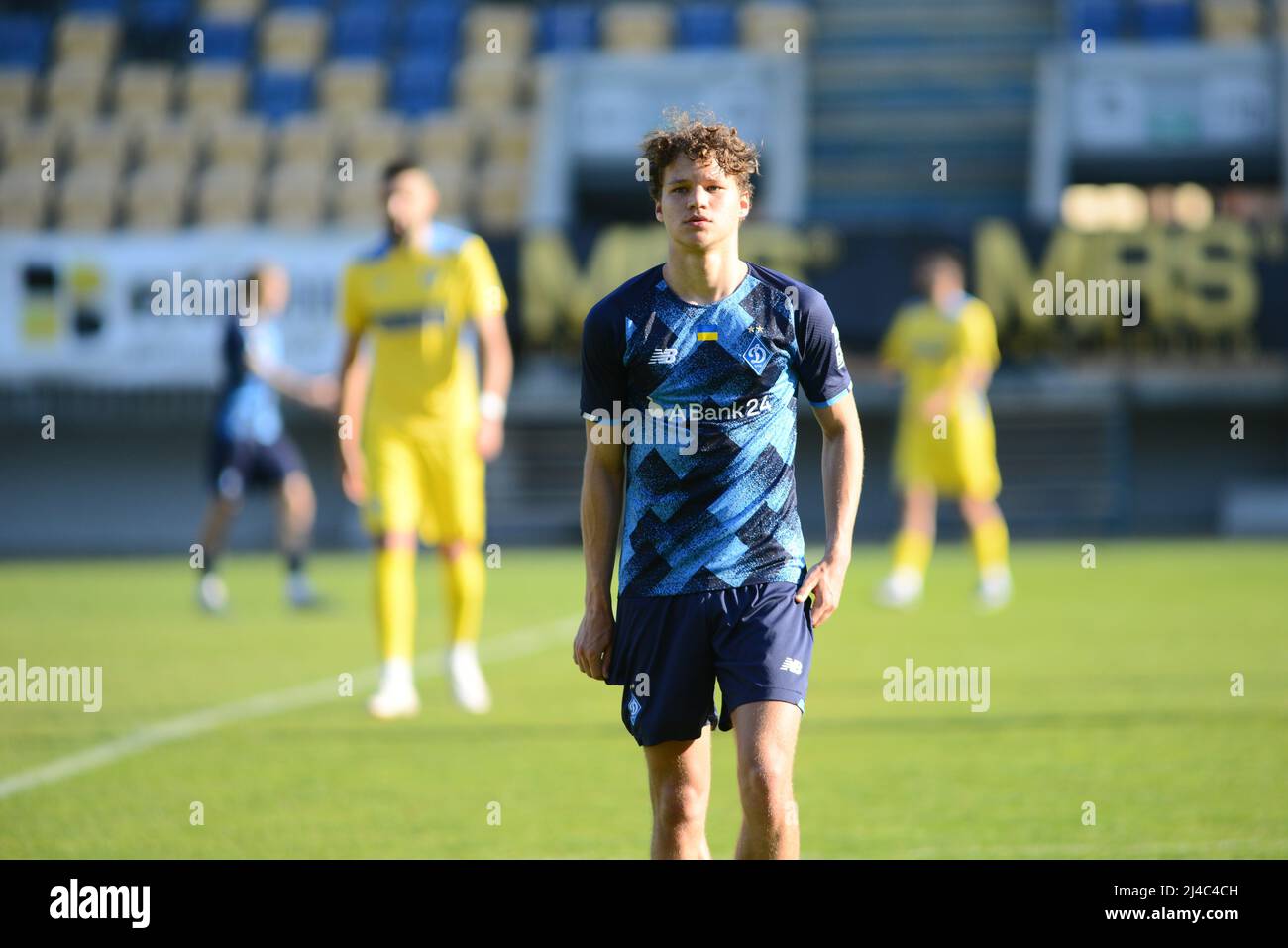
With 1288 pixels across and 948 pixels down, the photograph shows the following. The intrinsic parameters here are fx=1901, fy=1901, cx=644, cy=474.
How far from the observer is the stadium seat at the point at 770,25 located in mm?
26750

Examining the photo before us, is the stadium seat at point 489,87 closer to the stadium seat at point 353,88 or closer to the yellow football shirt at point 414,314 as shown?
the stadium seat at point 353,88

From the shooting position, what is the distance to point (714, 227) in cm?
449

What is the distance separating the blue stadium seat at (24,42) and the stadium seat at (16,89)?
249mm

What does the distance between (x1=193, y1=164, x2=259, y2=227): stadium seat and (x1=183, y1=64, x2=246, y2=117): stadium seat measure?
2.04 metres

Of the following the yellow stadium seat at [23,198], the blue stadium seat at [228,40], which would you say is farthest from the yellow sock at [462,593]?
the blue stadium seat at [228,40]

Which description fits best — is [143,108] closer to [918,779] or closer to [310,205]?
[310,205]

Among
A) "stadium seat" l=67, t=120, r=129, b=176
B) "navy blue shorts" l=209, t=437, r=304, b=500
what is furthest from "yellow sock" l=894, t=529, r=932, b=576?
"stadium seat" l=67, t=120, r=129, b=176

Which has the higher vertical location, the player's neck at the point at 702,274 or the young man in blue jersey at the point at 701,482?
the player's neck at the point at 702,274

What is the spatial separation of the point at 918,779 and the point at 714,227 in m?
3.30

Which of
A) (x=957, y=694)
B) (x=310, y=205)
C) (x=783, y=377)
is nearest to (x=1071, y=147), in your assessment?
(x=310, y=205)

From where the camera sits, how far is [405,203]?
28.9ft

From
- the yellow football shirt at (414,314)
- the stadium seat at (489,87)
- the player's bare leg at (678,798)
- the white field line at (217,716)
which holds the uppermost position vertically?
the stadium seat at (489,87)

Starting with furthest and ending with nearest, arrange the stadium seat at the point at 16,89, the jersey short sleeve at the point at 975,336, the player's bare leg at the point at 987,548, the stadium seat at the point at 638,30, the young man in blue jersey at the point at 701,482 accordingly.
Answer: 1. the stadium seat at the point at 16,89
2. the stadium seat at the point at 638,30
3. the player's bare leg at the point at 987,548
4. the jersey short sleeve at the point at 975,336
5. the young man in blue jersey at the point at 701,482
